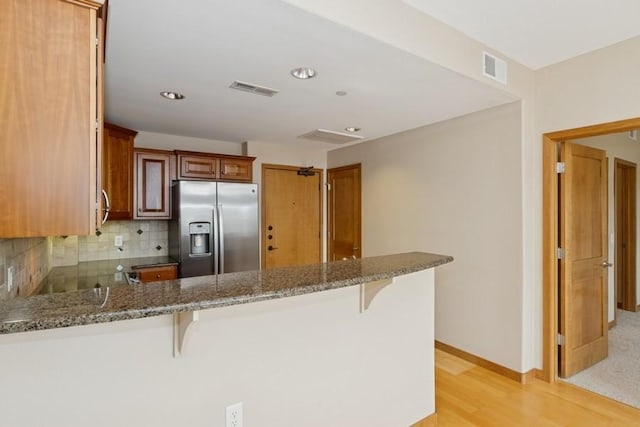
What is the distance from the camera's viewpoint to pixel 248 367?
1496 millimetres

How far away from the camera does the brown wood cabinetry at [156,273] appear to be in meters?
3.40

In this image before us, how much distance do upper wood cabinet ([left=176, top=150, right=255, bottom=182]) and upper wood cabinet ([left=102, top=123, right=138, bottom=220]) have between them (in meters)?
0.50

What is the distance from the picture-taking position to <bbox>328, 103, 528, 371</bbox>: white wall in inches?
116

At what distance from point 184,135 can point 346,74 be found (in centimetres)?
259

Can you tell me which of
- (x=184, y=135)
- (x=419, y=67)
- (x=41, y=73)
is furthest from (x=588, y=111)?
(x=184, y=135)

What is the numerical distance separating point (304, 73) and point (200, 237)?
7.38 ft

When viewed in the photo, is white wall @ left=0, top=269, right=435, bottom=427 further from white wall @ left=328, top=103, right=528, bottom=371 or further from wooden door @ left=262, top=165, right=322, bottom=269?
wooden door @ left=262, top=165, right=322, bottom=269

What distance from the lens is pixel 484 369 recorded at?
3133 millimetres

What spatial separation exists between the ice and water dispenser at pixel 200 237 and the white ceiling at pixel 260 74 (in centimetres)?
109

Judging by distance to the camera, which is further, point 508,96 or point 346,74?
point 508,96

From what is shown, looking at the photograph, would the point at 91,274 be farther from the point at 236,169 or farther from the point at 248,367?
the point at 248,367

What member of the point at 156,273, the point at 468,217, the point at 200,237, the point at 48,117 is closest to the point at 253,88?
the point at 48,117

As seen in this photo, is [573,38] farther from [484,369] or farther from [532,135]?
[484,369]

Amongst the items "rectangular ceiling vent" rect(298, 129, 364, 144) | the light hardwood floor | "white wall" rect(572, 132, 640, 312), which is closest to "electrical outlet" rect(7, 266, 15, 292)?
the light hardwood floor
